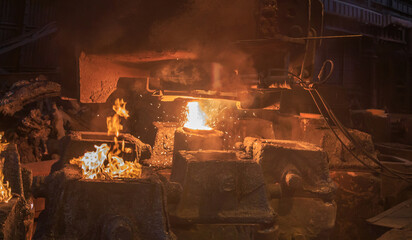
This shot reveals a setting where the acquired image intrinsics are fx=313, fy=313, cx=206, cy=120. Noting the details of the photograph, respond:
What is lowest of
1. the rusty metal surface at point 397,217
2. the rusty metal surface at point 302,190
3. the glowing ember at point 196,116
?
the rusty metal surface at point 397,217

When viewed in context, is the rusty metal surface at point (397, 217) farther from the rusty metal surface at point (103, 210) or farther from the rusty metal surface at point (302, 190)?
the rusty metal surface at point (103, 210)

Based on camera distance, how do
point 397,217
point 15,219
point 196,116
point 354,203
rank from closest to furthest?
point 15,219 < point 397,217 < point 354,203 < point 196,116

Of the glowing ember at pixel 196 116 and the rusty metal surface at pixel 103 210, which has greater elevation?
the glowing ember at pixel 196 116

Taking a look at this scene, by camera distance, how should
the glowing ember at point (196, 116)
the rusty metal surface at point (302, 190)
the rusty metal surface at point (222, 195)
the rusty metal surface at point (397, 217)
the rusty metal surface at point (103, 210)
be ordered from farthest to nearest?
the glowing ember at point (196, 116) < the rusty metal surface at point (397, 217) < the rusty metal surface at point (302, 190) < the rusty metal surface at point (222, 195) < the rusty metal surface at point (103, 210)

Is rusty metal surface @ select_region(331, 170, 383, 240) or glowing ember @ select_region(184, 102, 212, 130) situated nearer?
rusty metal surface @ select_region(331, 170, 383, 240)

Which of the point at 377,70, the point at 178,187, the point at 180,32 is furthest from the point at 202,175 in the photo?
the point at 377,70

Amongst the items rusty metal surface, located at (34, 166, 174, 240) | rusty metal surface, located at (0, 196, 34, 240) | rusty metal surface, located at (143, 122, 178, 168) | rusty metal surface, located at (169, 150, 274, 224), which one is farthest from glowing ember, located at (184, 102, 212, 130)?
rusty metal surface, located at (0, 196, 34, 240)

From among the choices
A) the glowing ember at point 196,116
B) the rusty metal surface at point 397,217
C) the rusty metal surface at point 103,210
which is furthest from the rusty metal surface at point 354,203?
the rusty metal surface at point 103,210

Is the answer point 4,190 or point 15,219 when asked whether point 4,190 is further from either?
point 15,219

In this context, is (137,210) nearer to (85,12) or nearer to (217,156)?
(217,156)

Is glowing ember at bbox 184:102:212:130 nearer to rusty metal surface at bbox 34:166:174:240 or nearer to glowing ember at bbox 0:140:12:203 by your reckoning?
rusty metal surface at bbox 34:166:174:240

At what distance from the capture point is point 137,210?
94.0 inches

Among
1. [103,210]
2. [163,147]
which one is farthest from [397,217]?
[103,210]

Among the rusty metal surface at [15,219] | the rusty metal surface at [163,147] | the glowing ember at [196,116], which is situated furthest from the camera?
the glowing ember at [196,116]
